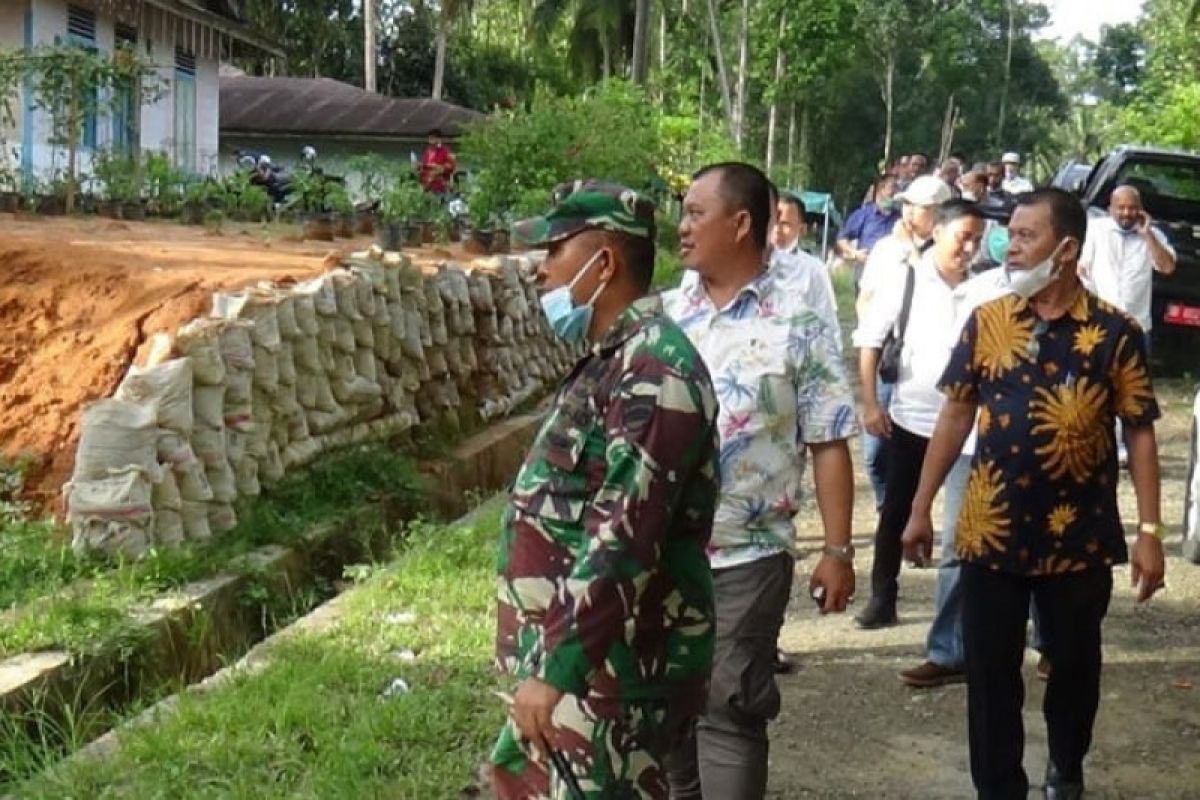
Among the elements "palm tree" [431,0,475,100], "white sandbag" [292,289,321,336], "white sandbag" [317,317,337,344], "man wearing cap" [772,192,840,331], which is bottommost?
"white sandbag" [317,317,337,344]

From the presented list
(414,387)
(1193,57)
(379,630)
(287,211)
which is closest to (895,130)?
(1193,57)

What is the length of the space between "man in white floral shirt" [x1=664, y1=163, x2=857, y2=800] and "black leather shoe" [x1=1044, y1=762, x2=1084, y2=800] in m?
1.05

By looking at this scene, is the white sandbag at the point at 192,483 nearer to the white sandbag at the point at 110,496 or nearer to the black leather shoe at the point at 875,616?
the white sandbag at the point at 110,496

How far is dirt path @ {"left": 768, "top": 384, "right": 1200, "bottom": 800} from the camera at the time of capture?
5293 mm

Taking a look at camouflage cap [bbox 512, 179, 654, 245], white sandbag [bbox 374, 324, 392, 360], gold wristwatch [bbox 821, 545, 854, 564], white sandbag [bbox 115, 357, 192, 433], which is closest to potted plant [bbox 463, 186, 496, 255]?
white sandbag [bbox 374, 324, 392, 360]

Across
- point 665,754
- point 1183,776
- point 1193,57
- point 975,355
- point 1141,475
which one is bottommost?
point 1183,776

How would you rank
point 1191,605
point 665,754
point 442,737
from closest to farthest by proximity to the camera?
point 665,754
point 442,737
point 1191,605

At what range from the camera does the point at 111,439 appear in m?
7.11

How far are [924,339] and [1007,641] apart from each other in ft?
6.93

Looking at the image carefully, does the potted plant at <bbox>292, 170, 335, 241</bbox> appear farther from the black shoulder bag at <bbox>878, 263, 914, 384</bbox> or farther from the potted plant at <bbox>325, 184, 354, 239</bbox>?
the black shoulder bag at <bbox>878, 263, 914, 384</bbox>

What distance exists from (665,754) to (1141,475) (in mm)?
1995

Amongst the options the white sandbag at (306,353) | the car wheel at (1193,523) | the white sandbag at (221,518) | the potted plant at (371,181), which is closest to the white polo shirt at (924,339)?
the car wheel at (1193,523)

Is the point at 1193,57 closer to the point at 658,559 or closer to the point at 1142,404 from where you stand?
the point at 1142,404

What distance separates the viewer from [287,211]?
1845 centimetres
